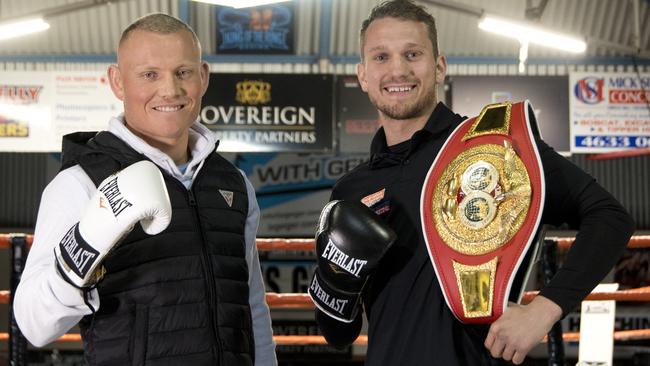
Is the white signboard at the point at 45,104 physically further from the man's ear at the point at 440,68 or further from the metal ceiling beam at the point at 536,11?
the man's ear at the point at 440,68

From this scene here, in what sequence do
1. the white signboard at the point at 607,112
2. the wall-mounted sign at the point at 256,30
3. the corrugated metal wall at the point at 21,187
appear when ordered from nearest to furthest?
the white signboard at the point at 607,112
the wall-mounted sign at the point at 256,30
the corrugated metal wall at the point at 21,187

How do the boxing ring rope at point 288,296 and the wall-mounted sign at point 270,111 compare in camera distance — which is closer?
the boxing ring rope at point 288,296

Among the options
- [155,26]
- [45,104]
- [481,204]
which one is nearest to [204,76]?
[155,26]

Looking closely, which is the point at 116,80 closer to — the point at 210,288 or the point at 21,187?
the point at 210,288

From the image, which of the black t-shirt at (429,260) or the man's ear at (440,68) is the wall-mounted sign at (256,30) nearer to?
the man's ear at (440,68)

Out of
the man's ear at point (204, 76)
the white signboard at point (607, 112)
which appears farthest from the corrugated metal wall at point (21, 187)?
the man's ear at point (204, 76)

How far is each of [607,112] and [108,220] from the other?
8.49 m

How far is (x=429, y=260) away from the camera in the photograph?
1721 millimetres

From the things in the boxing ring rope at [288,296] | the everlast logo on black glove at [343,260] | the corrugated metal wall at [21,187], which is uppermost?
the everlast logo on black glove at [343,260]

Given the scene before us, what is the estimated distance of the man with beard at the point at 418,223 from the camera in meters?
1.57

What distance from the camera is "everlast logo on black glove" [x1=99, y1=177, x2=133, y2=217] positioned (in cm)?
151

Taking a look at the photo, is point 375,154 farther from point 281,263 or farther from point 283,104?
point 281,263

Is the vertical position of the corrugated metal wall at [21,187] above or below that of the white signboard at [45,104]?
below

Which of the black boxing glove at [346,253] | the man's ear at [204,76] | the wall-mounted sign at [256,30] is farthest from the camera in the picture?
the wall-mounted sign at [256,30]
